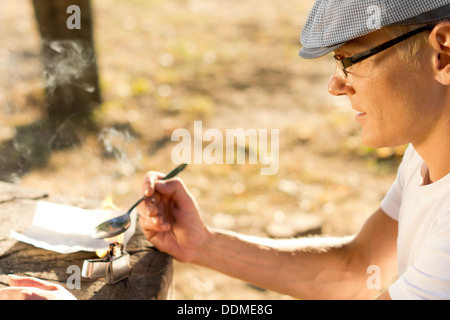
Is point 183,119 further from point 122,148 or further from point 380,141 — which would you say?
point 380,141

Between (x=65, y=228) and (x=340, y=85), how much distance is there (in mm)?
1330

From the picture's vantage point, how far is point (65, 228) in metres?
2.38

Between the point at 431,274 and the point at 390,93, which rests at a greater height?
the point at 390,93

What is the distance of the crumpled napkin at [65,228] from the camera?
2258mm

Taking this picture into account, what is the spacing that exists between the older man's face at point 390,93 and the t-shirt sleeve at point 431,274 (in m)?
0.33

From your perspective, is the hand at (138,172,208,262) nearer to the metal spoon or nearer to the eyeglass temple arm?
the metal spoon

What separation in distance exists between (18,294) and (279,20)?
869 centimetres

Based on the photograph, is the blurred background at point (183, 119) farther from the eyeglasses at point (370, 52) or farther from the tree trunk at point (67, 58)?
the eyeglasses at point (370, 52)

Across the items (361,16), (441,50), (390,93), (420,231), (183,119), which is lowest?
(420,231)

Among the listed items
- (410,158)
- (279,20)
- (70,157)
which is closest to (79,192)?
Result: (70,157)

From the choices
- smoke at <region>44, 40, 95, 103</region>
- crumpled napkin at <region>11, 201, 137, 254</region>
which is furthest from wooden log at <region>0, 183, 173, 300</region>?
smoke at <region>44, 40, 95, 103</region>

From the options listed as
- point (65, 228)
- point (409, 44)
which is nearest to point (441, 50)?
point (409, 44)

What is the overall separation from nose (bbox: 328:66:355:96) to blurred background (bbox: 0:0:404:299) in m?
2.19

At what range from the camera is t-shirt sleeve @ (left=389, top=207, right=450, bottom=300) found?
1.56 metres
